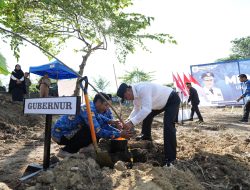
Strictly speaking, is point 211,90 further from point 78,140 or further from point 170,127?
point 78,140

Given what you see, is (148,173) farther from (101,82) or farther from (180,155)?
(101,82)

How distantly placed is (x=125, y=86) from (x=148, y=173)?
1.40 meters

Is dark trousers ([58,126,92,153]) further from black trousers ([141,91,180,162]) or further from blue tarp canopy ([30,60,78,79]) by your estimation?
blue tarp canopy ([30,60,78,79])

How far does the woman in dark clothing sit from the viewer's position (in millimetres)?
10590

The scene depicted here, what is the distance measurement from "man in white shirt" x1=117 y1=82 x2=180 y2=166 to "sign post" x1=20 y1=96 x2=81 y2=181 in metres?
1.19

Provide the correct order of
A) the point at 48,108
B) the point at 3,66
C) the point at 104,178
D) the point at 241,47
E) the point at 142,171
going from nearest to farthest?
the point at 3,66
the point at 104,178
the point at 48,108
the point at 142,171
the point at 241,47

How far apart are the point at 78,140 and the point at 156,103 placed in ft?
4.22

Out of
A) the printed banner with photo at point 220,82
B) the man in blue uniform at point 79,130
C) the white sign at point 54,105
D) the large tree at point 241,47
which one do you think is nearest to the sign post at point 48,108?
the white sign at point 54,105

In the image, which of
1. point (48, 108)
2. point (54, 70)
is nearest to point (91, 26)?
point (54, 70)

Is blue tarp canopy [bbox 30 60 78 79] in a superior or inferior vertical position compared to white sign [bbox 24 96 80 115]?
superior

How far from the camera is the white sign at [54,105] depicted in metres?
2.79

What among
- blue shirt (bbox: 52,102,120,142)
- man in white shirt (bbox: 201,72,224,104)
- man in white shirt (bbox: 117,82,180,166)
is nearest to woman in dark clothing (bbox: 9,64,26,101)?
blue shirt (bbox: 52,102,120,142)

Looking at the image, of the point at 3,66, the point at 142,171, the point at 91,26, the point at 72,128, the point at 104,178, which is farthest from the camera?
the point at 91,26

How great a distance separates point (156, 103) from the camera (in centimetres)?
428
